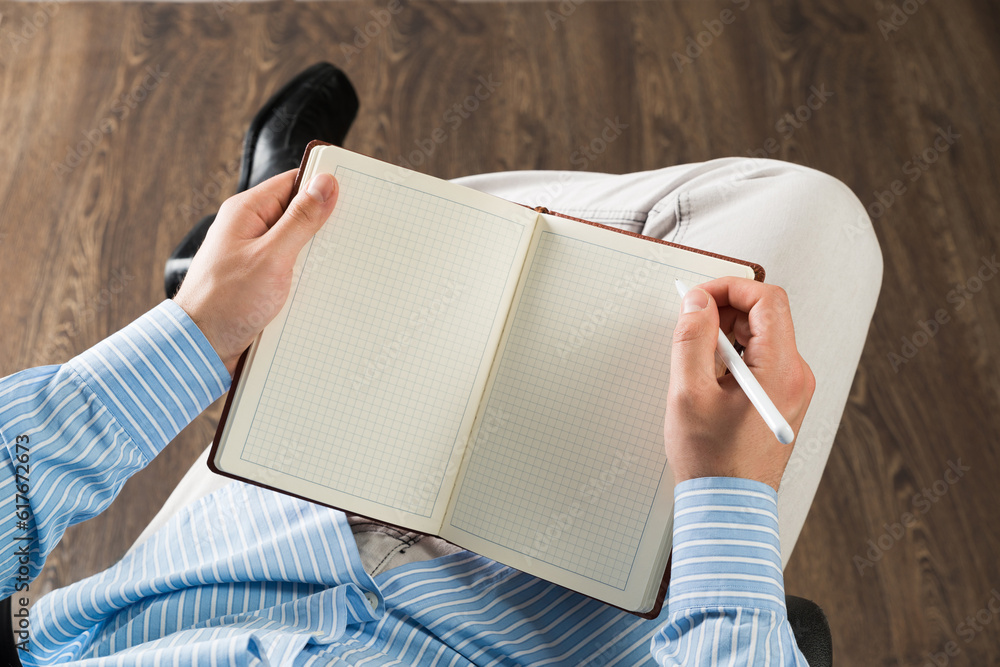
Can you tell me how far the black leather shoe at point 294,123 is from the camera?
1088 millimetres

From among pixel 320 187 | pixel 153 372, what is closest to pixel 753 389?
pixel 320 187

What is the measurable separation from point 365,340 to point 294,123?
0.70m

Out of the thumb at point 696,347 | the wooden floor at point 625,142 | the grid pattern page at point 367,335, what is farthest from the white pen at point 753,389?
the wooden floor at point 625,142

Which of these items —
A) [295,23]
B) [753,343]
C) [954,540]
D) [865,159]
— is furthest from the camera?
[295,23]

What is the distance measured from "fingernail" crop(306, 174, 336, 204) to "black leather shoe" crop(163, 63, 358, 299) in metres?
0.57

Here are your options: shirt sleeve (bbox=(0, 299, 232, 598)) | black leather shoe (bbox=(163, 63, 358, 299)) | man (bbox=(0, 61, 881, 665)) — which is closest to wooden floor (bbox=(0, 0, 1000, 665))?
black leather shoe (bbox=(163, 63, 358, 299))

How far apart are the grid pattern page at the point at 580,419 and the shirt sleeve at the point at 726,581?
0.05m

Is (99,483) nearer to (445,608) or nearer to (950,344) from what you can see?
(445,608)

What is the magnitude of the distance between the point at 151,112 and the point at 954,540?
61.1 inches

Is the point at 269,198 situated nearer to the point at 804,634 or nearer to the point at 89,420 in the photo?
the point at 89,420

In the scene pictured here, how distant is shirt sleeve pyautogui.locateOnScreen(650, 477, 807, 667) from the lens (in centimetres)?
47

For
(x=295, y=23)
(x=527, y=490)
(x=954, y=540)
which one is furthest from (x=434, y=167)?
(x=954, y=540)

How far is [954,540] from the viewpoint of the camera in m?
1.05

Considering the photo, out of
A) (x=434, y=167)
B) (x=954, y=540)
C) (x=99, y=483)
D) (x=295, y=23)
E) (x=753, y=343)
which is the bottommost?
(x=954, y=540)
